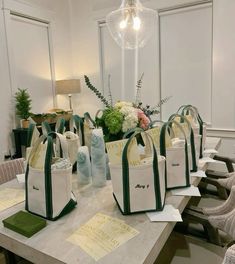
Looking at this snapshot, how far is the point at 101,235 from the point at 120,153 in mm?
341

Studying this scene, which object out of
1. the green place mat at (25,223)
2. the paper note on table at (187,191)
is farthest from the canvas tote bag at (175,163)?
the green place mat at (25,223)

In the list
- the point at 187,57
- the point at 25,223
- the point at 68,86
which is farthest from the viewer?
the point at 68,86

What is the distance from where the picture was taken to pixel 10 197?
1257 mm

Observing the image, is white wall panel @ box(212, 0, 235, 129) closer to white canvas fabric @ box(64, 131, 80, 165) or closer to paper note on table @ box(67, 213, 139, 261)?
white canvas fabric @ box(64, 131, 80, 165)

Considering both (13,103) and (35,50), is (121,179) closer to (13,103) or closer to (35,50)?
(13,103)

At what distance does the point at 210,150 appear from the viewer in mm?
1898

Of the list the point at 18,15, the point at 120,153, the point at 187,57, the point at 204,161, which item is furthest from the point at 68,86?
the point at 120,153

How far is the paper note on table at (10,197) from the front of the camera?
3.85 ft

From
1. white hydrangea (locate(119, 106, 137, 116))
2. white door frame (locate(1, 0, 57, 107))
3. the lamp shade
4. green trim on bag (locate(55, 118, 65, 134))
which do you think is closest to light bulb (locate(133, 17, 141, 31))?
white hydrangea (locate(119, 106, 137, 116))

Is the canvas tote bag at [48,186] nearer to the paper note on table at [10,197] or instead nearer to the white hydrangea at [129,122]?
the paper note on table at [10,197]

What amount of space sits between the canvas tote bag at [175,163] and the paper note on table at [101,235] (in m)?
0.39

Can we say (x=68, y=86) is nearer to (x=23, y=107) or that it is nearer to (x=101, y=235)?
Answer: (x=23, y=107)

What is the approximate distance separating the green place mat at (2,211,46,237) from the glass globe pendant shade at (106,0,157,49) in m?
1.65

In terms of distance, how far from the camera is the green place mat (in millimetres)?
919
